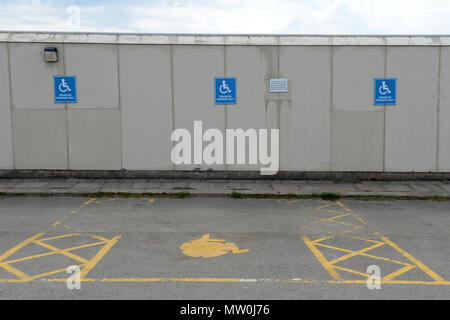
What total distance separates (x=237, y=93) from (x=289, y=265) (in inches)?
295

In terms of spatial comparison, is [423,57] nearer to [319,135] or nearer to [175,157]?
[319,135]

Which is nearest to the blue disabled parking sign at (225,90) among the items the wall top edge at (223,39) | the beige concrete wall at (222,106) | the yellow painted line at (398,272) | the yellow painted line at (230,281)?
the beige concrete wall at (222,106)

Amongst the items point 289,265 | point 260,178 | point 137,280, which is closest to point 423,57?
point 260,178

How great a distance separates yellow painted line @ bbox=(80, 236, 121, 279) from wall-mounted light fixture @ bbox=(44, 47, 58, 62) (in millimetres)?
7090

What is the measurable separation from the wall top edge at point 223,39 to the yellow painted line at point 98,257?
23.0 feet

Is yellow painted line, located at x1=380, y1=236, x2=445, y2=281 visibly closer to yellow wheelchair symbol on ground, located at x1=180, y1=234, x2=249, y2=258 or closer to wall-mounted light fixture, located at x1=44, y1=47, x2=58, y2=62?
yellow wheelchair symbol on ground, located at x1=180, y1=234, x2=249, y2=258

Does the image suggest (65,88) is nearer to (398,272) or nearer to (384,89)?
(384,89)

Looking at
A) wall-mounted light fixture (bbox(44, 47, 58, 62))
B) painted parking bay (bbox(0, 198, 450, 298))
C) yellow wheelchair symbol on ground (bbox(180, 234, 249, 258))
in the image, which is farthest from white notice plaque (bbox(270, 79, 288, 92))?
yellow wheelchair symbol on ground (bbox(180, 234, 249, 258))

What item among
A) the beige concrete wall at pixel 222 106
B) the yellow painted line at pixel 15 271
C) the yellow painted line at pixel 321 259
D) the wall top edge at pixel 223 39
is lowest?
the yellow painted line at pixel 321 259

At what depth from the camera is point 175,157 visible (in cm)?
1273

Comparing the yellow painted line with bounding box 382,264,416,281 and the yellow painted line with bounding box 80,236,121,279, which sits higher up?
the yellow painted line with bounding box 80,236,121,279

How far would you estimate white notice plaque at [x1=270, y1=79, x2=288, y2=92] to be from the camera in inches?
495

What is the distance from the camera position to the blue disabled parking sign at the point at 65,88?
493 inches

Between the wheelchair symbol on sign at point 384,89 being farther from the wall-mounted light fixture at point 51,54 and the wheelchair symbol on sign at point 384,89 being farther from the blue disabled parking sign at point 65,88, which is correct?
the wall-mounted light fixture at point 51,54
